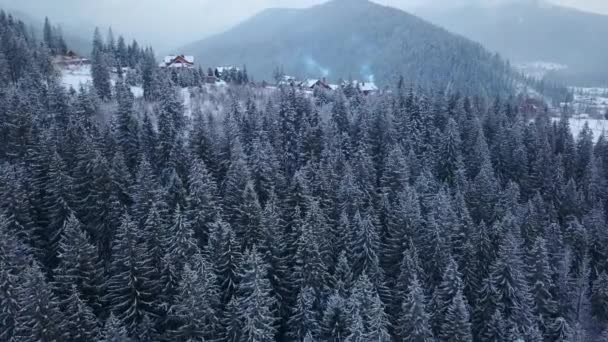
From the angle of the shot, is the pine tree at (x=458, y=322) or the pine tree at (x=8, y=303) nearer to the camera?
the pine tree at (x=8, y=303)

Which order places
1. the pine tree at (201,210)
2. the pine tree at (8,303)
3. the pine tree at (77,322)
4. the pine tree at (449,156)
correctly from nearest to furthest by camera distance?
the pine tree at (77,322) < the pine tree at (8,303) < the pine tree at (201,210) < the pine tree at (449,156)

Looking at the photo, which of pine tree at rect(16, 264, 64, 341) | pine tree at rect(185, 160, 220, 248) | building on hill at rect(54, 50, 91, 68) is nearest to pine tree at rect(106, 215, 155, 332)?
pine tree at rect(16, 264, 64, 341)

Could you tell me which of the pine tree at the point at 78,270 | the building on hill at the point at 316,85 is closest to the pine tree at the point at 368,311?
the pine tree at the point at 78,270

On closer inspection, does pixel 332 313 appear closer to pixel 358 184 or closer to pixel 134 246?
pixel 134 246

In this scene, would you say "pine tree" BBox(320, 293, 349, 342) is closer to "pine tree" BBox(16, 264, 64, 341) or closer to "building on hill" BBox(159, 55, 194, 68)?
"pine tree" BBox(16, 264, 64, 341)

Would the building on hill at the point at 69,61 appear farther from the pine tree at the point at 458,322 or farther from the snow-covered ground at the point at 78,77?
the pine tree at the point at 458,322

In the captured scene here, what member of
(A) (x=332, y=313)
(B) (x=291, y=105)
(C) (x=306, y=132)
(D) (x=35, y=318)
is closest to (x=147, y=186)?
(D) (x=35, y=318)

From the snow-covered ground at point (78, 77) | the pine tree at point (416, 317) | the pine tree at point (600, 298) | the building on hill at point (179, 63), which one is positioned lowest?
the pine tree at point (600, 298)
